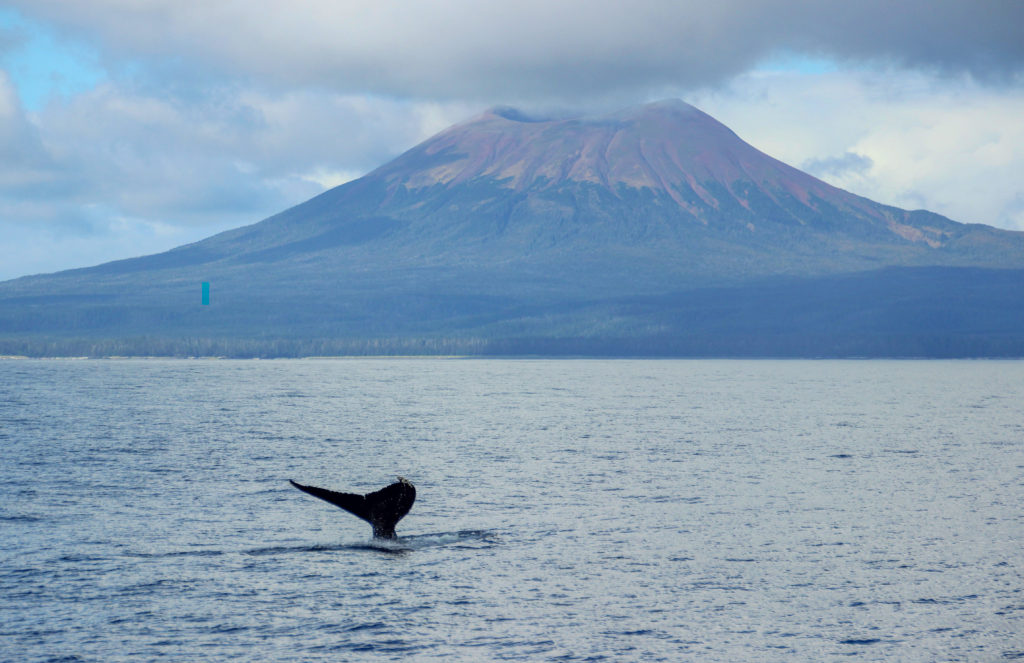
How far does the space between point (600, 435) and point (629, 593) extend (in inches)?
2270

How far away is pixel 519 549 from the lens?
40.1 meters

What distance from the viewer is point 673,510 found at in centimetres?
5006

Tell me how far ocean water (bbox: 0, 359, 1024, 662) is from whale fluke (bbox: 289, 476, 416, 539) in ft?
2.64

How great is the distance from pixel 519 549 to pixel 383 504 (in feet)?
16.8

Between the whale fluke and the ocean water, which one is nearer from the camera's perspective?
the ocean water

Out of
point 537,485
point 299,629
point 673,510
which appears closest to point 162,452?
point 537,485

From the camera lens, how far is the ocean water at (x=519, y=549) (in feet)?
95.5

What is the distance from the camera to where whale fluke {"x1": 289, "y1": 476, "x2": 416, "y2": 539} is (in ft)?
129

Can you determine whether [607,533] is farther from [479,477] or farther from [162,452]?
[162,452]

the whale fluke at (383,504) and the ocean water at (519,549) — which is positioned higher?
the whale fluke at (383,504)

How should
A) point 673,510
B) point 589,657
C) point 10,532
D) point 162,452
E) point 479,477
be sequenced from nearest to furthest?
point 589,657 → point 10,532 → point 673,510 → point 479,477 → point 162,452

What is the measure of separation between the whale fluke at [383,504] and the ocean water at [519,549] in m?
0.80

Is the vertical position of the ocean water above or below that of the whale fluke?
below

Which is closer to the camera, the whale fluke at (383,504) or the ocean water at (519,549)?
the ocean water at (519,549)
